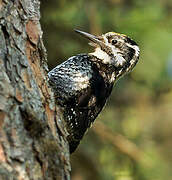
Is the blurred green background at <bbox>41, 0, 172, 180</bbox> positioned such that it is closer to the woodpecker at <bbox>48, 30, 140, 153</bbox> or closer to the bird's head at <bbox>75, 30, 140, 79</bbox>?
the bird's head at <bbox>75, 30, 140, 79</bbox>

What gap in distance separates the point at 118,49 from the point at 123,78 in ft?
5.50

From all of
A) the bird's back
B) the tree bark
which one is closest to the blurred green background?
the bird's back

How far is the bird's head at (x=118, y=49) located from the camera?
5.27 meters

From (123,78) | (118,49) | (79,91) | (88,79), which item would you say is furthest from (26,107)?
(123,78)

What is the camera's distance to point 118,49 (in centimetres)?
539

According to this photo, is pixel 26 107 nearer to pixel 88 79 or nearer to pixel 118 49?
pixel 88 79

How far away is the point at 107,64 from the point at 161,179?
2895mm

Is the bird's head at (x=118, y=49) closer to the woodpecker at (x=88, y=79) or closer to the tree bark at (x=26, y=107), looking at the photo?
the woodpecker at (x=88, y=79)

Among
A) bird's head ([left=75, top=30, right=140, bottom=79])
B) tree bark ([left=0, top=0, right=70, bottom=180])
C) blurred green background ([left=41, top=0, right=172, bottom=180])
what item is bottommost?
blurred green background ([left=41, top=0, right=172, bottom=180])

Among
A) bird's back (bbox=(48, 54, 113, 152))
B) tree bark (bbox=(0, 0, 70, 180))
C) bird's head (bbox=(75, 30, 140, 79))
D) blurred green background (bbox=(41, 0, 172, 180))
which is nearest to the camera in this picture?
tree bark (bbox=(0, 0, 70, 180))

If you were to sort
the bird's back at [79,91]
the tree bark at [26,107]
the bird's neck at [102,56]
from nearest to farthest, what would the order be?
the tree bark at [26,107] < the bird's back at [79,91] < the bird's neck at [102,56]

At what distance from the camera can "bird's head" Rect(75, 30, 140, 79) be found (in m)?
5.27

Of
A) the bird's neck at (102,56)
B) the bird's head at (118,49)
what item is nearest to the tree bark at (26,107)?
the bird's neck at (102,56)

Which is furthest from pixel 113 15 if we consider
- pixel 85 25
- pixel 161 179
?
pixel 161 179
